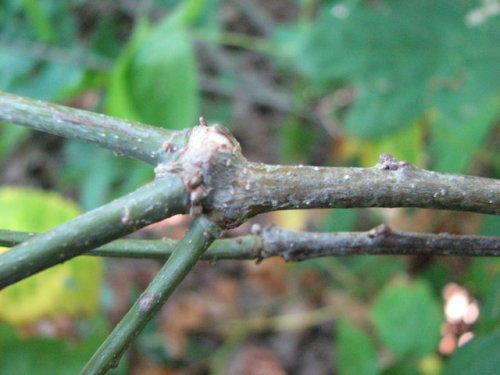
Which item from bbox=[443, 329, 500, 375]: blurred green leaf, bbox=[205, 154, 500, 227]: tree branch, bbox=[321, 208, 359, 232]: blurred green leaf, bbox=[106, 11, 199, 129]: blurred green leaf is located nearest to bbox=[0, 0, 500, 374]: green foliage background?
bbox=[106, 11, 199, 129]: blurred green leaf

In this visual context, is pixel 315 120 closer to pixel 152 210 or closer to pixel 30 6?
pixel 30 6

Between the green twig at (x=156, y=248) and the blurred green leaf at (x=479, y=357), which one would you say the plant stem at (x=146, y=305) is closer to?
the green twig at (x=156, y=248)

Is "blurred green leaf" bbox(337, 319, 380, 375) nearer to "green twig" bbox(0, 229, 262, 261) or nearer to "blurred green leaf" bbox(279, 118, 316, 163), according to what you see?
"green twig" bbox(0, 229, 262, 261)

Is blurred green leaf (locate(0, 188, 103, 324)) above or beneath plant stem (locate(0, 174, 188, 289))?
above

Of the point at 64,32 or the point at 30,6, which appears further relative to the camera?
the point at 64,32

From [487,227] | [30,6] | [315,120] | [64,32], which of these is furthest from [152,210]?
[315,120]

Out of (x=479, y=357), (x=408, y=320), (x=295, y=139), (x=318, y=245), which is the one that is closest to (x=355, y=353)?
(x=408, y=320)
